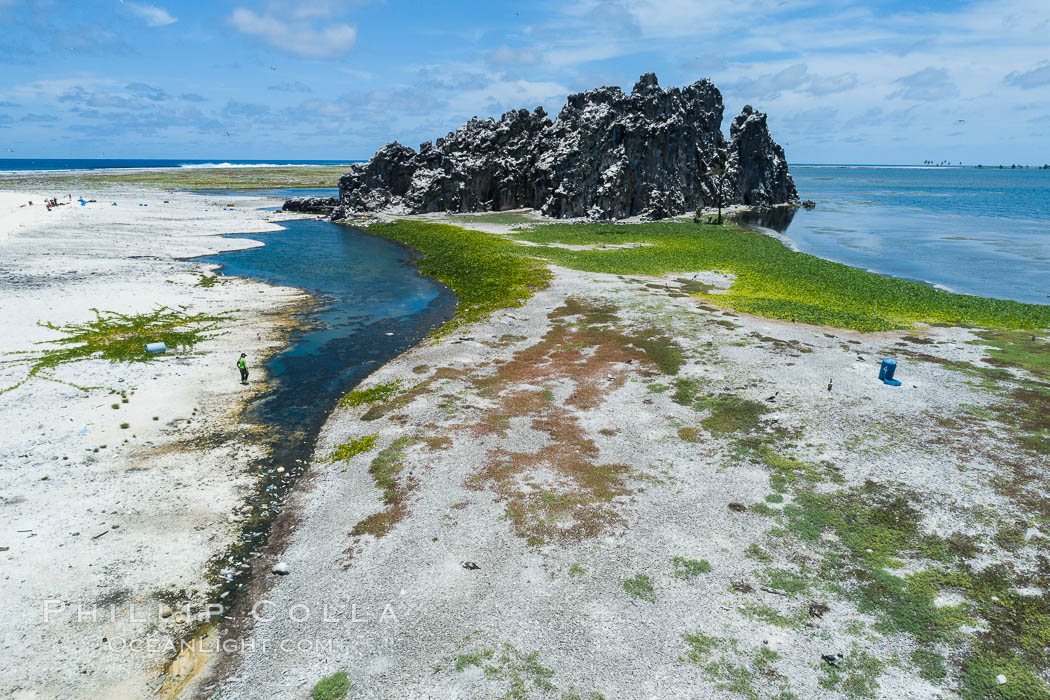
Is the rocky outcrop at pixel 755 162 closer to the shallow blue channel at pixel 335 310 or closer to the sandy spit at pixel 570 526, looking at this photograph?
the shallow blue channel at pixel 335 310

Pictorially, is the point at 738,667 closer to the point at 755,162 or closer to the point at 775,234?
the point at 775,234

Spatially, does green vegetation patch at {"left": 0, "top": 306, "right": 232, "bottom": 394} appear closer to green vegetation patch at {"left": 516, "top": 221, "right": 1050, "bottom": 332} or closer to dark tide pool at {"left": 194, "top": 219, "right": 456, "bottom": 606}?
dark tide pool at {"left": 194, "top": 219, "right": 456, "bottom": 606}

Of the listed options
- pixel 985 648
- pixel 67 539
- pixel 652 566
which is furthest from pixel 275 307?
pixel 985 648

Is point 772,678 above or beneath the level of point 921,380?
beneath

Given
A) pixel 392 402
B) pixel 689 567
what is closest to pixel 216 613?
Answer: pixel 392 402

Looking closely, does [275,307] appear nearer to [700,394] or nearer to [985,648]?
[700,394]

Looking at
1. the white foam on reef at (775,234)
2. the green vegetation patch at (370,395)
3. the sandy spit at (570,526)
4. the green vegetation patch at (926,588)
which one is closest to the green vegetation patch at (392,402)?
the green vegetation patch at (370,395)
